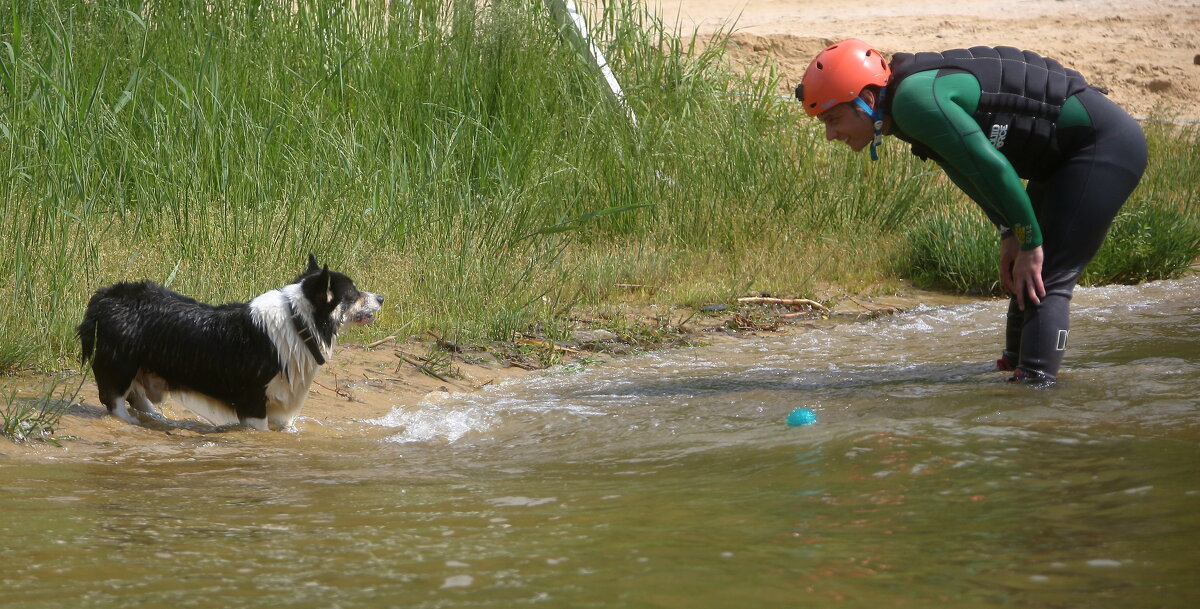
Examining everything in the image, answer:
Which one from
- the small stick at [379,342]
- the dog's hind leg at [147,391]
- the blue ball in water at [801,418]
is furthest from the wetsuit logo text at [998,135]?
the dog's hind leg at [147,391]

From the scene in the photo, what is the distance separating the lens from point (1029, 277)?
516 cm

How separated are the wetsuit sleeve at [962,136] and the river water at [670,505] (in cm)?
83

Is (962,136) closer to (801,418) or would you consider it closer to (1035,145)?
(1035,145)

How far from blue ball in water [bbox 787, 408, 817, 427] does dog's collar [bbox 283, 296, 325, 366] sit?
7.00 feet

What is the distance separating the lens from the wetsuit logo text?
16.8ft

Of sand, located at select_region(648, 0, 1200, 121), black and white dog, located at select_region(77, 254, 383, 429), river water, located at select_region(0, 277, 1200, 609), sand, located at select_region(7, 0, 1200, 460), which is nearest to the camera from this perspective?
river water, located at select_region(0, 277, 1200, 609)

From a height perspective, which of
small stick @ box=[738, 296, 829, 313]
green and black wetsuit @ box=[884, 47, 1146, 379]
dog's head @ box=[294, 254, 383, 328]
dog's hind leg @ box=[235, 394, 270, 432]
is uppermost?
green and black wetsuit @ box=[884, 47, 1146, 379]

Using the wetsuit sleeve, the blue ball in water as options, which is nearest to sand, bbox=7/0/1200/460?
the blue ball in water

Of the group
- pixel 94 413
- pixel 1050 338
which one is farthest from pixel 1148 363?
pixel 94 413

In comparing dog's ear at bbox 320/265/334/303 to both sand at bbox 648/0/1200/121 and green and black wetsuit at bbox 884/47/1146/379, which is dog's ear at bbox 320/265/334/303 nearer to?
green and black wetsuit at bbox 884/47/1146/379

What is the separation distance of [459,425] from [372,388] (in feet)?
2.79

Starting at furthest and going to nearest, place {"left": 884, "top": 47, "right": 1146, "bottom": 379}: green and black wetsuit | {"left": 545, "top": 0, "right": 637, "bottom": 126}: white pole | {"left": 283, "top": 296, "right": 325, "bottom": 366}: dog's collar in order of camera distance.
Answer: {"left": 545, "top": 0, "right": 637, "bottom": 126}: white pole
{"left": 283, "top": 296, "right": 325, "bottom": 366}: dog's collar
{"left": 884, "top": 47, "right": 1146, "bottom": 379}: green and black wetsuit

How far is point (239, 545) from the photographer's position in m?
3.11

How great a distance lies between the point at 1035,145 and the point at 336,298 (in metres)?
3.27
